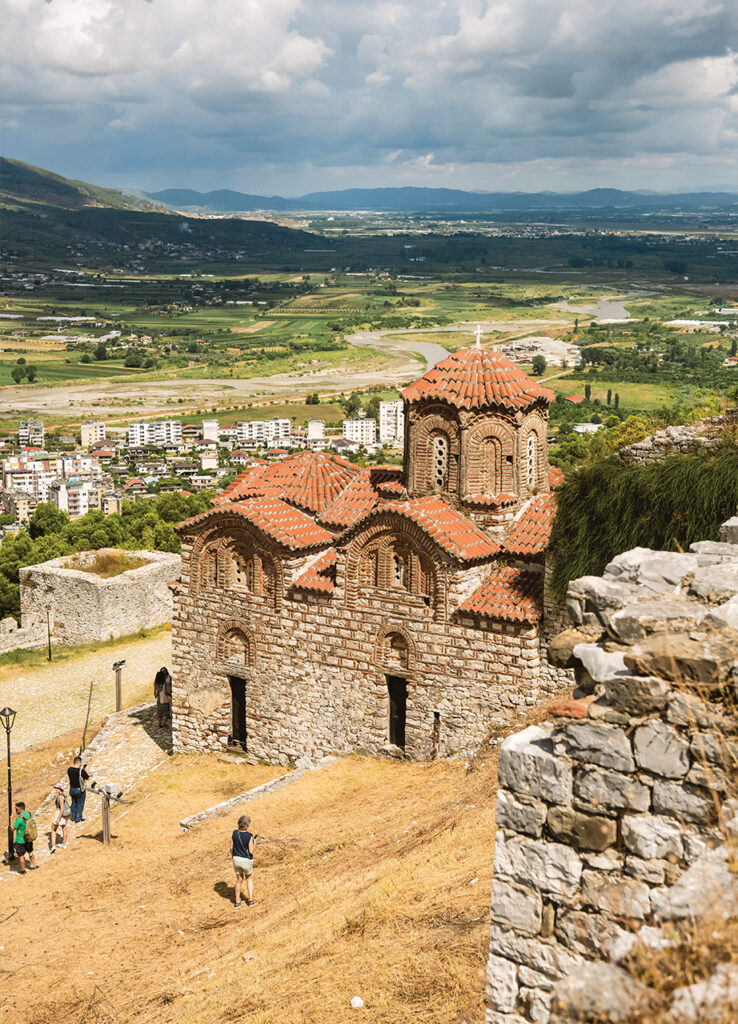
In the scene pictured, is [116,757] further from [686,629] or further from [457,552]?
[686,629]

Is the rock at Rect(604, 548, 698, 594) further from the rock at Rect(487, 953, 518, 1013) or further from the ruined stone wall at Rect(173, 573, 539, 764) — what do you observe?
the ruined stone wall at Rect(173, 573, 539, 764)

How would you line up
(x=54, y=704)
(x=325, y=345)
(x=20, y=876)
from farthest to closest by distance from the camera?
1. (x=325, y=345)
2. (x=54, y=704)
3. (x=20, y=876)

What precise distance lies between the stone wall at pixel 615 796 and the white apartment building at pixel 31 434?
305 ft

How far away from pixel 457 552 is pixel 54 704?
11.3 metres

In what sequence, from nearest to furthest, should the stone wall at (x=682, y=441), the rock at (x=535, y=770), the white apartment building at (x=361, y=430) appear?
the rock at (x=535, y=770) → the stone wall at (x=682, y=441) → the white apartment building at (x=361, y=430)

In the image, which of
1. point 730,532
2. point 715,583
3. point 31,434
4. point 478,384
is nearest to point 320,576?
point 478,384

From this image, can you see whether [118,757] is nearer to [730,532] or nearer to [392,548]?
[392,548]

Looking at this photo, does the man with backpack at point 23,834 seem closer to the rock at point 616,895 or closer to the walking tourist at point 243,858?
the walking tourist at point 243,858

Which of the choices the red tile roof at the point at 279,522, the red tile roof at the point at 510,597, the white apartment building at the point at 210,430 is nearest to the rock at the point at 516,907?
the red tile roof at the point at 510,597

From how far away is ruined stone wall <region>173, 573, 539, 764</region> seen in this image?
12930mm

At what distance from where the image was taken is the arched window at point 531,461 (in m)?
14.6

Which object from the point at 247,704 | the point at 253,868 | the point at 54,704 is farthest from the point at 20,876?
the point at 54,704

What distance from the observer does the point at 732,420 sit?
35.8 feet

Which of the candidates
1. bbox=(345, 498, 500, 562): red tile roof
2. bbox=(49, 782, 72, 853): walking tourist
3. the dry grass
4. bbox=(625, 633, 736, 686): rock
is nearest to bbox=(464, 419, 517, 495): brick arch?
bbox=(345, 498, 500, 562): red tile roof
